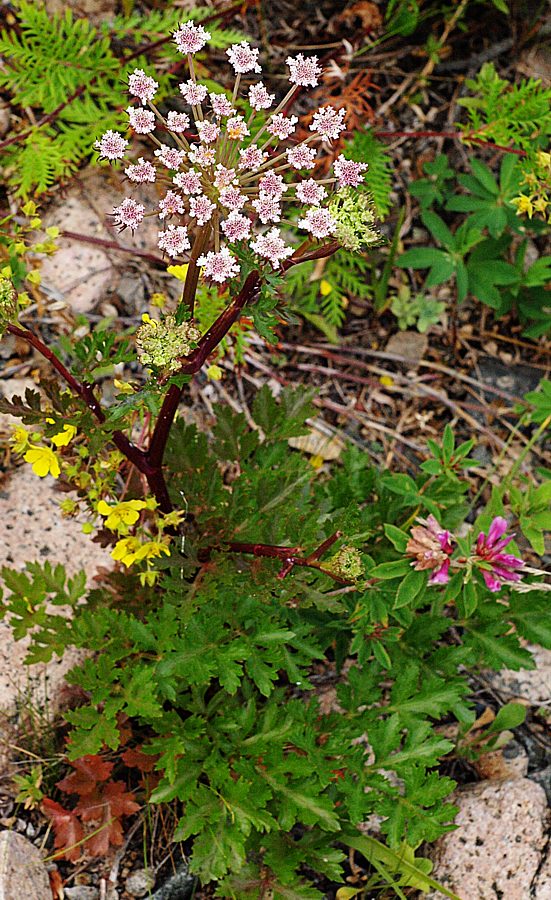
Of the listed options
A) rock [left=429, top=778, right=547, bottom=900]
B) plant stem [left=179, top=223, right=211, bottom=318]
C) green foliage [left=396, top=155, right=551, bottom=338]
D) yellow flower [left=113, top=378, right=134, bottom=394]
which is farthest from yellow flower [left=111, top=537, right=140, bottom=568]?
green foliage [left=396, top=155, right=551, bottom=338]

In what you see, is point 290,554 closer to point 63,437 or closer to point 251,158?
point 63,437

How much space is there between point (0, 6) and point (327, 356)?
1843 millimetres

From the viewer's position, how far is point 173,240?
5.19 ft

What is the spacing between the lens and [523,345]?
3.52 meters

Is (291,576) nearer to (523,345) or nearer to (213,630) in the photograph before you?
(213,630)

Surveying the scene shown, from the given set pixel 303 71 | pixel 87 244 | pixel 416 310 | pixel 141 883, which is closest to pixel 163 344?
pixel 303 71

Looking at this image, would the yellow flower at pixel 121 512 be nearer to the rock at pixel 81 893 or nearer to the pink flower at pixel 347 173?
the pink flower at pixel 347 173

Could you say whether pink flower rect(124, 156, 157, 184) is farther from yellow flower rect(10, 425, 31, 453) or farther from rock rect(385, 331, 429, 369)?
rock rect(385, 331, 429, 369)

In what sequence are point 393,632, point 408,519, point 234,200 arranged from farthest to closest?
point 408,519 → point 393,632 → point 234,200

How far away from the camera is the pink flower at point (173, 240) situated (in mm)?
1566

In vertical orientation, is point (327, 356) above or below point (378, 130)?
below

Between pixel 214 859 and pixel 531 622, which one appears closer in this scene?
pixel 214 859

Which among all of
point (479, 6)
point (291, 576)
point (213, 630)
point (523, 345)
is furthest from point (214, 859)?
point (479, 6)

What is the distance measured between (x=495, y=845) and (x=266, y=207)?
1.91 meters
